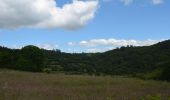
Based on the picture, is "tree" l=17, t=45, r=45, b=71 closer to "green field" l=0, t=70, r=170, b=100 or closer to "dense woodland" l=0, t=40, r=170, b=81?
"dense woodland" l=0, t=40, r=170, b=81

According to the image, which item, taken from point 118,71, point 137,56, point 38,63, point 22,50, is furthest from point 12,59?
point 137,56

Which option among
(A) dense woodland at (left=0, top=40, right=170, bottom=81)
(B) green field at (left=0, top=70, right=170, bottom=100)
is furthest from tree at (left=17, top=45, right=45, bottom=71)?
(B) green field at (left=0, top=70, right=170, bottom=100)

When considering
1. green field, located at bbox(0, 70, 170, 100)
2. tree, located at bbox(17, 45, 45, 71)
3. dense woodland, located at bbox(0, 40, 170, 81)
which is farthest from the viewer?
tree, located at bbox(17, 45, 45, 71)

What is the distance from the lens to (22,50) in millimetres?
95562

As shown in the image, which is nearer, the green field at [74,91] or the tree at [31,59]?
the green field at [74,91]

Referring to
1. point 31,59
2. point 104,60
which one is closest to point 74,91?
point 31,59

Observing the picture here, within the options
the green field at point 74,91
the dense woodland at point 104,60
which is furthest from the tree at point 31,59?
the green field at point 74,91

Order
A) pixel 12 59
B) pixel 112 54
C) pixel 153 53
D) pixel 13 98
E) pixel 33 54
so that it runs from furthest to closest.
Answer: pixel 112 54, pixel 153 53, pixel 33 54, pixel 12 59, pixel 13 98

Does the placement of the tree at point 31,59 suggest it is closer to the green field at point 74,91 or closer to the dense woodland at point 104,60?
the dense woodland at point 104,60

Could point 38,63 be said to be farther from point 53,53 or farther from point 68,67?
point 53,53

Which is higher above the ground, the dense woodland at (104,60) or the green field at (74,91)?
the dense woodland at (104,60)

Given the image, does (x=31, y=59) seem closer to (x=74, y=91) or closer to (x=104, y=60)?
(x=104, y=60)

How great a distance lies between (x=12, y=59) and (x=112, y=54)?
3859 centimetres

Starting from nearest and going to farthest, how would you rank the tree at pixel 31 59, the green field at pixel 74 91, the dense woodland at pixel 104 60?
the green field at pixel 74 91 < the dense woodland at pixel 104 60 < the tree at pixel 31 59
